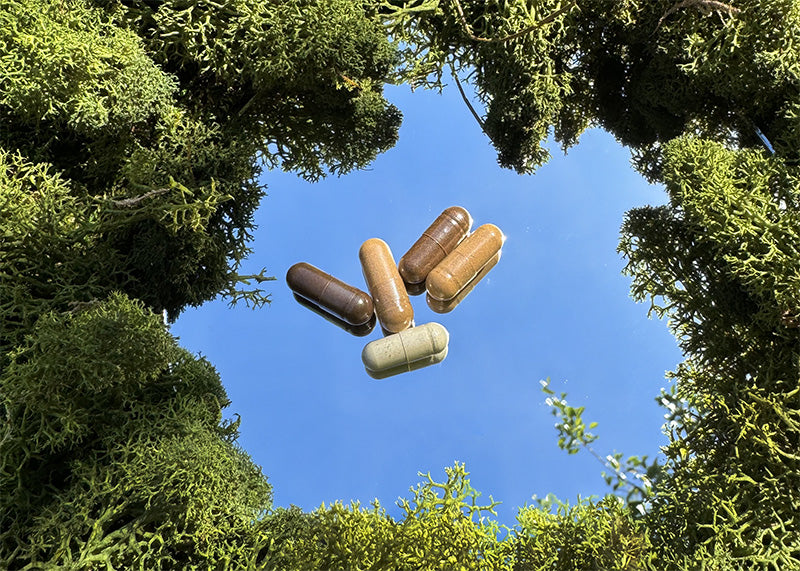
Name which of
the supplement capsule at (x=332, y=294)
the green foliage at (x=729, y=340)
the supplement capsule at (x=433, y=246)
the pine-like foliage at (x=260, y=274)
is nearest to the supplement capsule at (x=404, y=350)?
the supplement capsule at (x=332, y=294)

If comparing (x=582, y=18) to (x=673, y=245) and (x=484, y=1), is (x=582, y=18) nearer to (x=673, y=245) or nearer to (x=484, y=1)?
(x=484, y=1)

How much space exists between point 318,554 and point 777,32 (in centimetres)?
345

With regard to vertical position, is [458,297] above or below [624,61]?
below

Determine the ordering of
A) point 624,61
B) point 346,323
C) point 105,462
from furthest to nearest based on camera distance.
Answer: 1. point 346,323
2. point 624,61
3. point 105,462

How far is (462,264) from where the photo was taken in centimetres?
464

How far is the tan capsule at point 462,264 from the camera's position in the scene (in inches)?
182

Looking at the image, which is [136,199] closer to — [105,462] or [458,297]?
[105,462]

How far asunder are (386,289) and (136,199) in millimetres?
1990

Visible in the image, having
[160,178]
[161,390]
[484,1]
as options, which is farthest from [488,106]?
[161,390]

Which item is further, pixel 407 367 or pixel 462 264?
pixel 462 264

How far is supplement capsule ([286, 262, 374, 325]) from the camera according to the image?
4.61m

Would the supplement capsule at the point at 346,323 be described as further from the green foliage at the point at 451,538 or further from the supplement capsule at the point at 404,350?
the green foliage at the point at 451,538

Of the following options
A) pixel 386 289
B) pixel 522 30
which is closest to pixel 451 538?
pixel 386 289

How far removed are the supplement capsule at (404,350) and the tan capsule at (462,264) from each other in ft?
1.24
